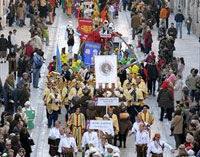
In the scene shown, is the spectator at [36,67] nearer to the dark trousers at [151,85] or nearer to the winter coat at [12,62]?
the winter coat at [12,62]

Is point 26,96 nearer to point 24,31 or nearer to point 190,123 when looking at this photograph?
point 190,123

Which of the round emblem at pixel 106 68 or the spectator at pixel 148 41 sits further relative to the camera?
the spectator at pixel 148 41

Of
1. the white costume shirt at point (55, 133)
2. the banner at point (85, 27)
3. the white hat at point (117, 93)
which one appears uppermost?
the banner at point (85, 27)

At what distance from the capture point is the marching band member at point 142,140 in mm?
29625

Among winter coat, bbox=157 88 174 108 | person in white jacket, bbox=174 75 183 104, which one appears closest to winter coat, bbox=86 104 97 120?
winter coat, bbox=157 88 174 108

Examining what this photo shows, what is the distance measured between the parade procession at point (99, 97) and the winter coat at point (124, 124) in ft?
0.09

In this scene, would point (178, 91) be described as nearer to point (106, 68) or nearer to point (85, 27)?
point (106, 68)

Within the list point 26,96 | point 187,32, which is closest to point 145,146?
point 26,96

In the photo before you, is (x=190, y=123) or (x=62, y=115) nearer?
(x=190, y=123)

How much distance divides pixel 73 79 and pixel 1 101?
94.5 inches

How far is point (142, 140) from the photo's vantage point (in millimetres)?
29703

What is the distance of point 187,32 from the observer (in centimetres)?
5138

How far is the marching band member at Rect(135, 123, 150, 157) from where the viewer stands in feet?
97.2

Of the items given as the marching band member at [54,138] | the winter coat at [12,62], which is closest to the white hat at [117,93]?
Result: the marching band member at [54,138]
